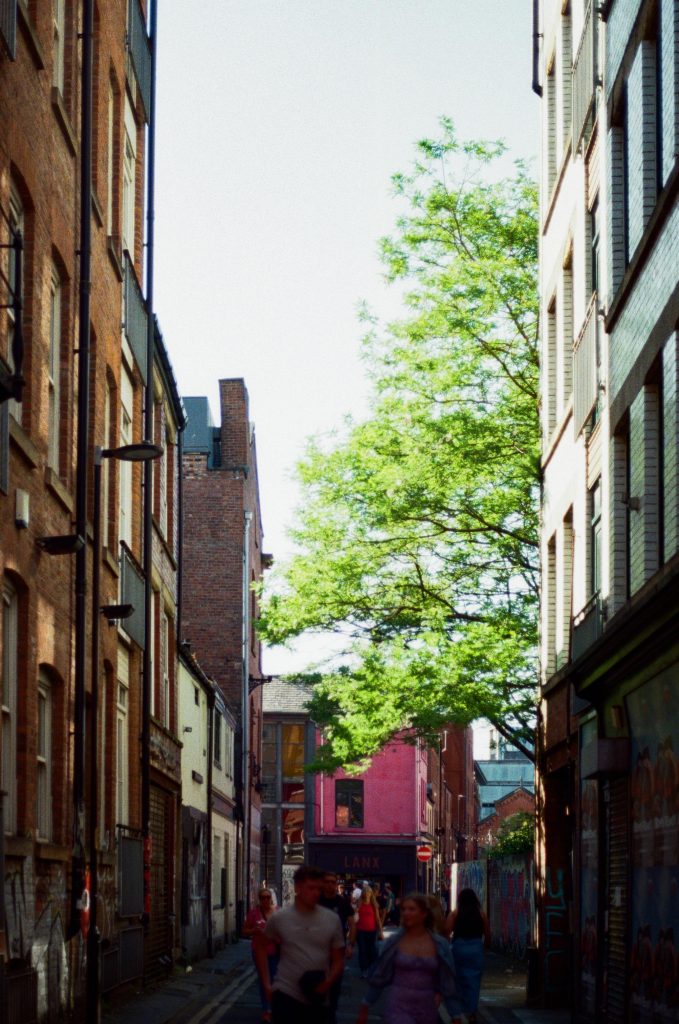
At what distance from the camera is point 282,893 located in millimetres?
75812

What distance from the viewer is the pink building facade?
7925 cm

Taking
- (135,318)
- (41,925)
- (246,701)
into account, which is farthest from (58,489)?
(246,701)

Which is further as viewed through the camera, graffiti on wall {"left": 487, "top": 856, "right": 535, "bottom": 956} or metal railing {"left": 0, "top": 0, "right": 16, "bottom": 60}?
graffiti on wall {"left": 487, "top": 856, "right": 535, "bottom": 956}

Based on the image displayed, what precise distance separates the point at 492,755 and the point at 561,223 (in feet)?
498

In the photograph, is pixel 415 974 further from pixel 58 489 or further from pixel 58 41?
pixel 58 41

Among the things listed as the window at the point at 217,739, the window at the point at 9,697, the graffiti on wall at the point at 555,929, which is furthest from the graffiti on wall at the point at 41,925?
the window at the point at 217,739

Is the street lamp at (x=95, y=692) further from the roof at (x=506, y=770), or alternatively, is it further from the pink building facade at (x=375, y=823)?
the roof at (x=506, y=770)

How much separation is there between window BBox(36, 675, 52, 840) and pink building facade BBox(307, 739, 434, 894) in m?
61.1

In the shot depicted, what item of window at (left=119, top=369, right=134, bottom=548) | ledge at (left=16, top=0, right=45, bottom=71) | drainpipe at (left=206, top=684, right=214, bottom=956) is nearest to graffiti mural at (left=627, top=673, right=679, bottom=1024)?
ledge at (left=16, top=0, right=45, bottom=71)

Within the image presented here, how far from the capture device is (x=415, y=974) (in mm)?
11047

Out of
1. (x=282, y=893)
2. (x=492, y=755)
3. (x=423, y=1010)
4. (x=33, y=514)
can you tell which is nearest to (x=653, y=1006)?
(x=423, y=1010)

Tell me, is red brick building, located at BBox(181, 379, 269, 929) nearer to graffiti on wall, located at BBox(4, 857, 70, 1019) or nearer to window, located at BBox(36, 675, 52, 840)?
graffiti on wall, located at BBox(4, 857, 70, 1019)

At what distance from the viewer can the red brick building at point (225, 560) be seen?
54250 mm

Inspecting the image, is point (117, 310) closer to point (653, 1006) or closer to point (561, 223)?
point (561, 223)
